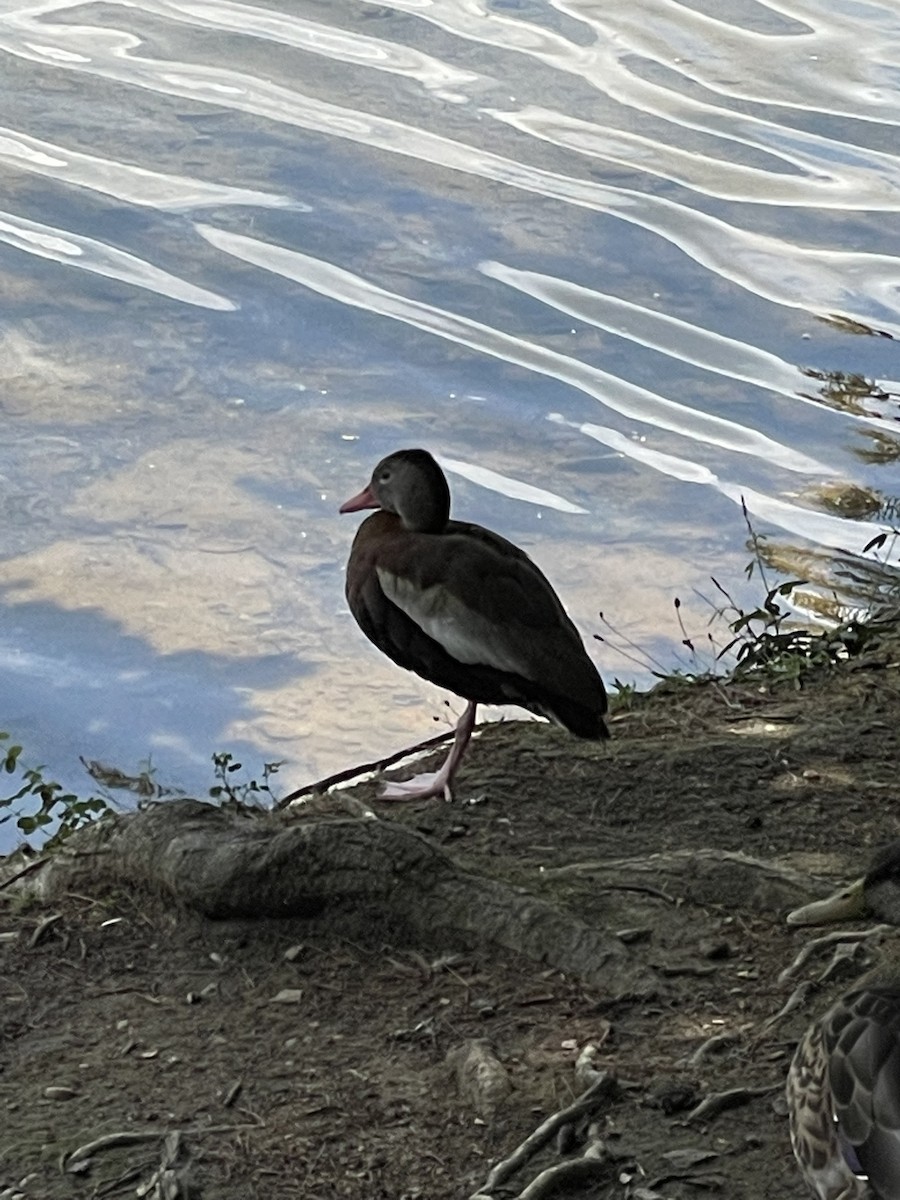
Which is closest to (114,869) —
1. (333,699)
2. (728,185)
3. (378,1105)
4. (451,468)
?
(378,1105)

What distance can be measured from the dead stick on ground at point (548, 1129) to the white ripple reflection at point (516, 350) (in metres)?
5.90

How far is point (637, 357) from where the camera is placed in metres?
9.75

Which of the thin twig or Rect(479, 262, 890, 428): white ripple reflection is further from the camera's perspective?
Rect(479, 262, 890, 428): white ripple reflection

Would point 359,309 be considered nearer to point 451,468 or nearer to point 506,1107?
point 451,468

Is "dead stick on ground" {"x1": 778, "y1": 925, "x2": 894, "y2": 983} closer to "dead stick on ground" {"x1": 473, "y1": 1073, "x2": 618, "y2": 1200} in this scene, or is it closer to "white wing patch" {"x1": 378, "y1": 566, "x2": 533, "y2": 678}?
"dead stick on ground" {"x1": 473, "y1": 1073, "x2": 618, "y2": 1200}

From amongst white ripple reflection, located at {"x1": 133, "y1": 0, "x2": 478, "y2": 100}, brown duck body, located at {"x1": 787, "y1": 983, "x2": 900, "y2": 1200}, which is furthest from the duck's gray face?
white ripple reflection, located at {"x1": 133, "y1": 0, "x2": 478, "y2": 100}

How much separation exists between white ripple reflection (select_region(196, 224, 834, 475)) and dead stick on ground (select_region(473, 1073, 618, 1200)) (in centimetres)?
590

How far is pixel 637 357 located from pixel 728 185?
6.48ft

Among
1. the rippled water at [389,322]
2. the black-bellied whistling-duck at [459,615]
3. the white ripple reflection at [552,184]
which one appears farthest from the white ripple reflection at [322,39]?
the black-bellied whistling-duck at [459,615]

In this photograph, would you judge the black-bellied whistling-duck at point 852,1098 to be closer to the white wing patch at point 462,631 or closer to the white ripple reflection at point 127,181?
the white wing patch at point 462,631

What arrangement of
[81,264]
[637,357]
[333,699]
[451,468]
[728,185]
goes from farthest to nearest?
1. [728,185]
2. [81,264]
3. [637,357]
4. [451,468]
5. [333,699]

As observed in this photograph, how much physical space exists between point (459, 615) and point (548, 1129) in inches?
64.3

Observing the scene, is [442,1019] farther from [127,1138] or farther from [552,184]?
[552,184]

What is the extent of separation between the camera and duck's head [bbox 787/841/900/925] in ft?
11.2
